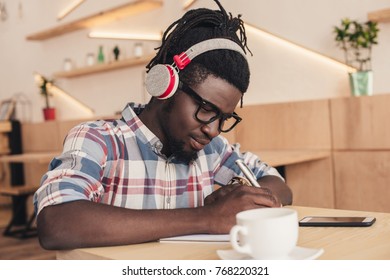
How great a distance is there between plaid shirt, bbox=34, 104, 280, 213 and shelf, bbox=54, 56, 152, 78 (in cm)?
298

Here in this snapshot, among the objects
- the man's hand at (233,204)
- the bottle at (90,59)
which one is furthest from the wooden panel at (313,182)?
the bottle at (90,59)

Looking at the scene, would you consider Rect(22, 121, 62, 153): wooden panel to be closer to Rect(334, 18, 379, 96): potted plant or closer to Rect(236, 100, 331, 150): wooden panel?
Rect(236, 100, 331, 150): wooden panel

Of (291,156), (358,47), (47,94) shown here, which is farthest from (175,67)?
(47,94)

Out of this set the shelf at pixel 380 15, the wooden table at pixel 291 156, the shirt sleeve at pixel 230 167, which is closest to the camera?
the shirt sleeve at pixel 230 167

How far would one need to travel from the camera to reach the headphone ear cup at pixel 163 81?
3.62 ft

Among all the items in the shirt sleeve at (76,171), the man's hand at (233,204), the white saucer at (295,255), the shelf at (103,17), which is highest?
the shelf at (103,17)

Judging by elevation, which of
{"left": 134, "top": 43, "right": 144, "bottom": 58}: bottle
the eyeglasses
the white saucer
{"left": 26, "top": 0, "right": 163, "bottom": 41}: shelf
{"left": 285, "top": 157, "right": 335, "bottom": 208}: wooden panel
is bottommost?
{"left": 285, "top": 157, "right": 335, "bottom": 208}: wooden panel

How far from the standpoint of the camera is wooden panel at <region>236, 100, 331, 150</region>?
293 cm

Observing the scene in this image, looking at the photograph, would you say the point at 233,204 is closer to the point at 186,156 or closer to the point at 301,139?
the point at 186,156

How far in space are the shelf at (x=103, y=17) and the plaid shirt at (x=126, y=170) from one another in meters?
3.01

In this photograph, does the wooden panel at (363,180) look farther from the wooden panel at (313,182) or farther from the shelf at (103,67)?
the shelf at (103,67)

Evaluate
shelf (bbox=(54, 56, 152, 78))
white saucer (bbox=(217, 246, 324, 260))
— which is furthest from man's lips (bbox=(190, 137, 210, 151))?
shelf (bbox=(54, 56, 152, 78))

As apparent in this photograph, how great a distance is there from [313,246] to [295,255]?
114 millimetres
